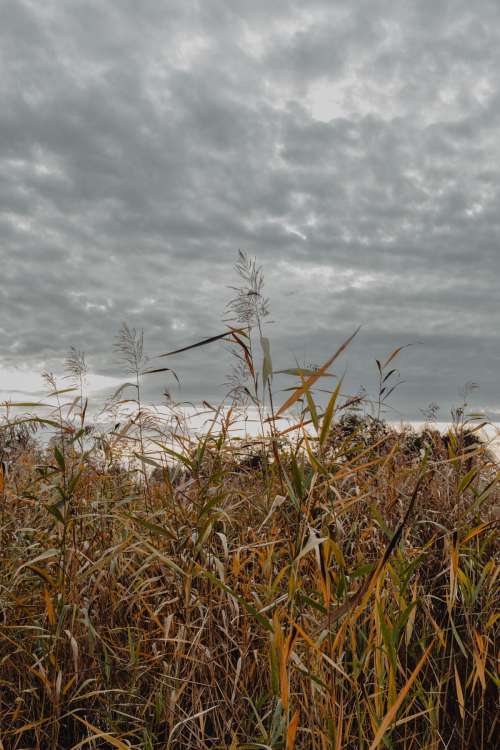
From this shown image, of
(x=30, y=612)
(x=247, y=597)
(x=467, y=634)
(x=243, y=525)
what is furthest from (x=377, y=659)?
(x=30, y=612)

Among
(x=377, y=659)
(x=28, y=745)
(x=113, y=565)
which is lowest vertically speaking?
(x=28, y=745)

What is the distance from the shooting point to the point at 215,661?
2.49 m

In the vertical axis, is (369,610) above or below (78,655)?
above

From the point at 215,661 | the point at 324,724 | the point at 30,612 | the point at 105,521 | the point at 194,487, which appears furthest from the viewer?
the point at 194,487

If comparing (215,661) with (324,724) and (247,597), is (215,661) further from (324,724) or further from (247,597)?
(324,724)

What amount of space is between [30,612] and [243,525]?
1122 mm

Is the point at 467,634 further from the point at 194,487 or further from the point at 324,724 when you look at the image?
the point at 194,487

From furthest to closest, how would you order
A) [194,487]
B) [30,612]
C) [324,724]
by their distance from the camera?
1. [194,487]
2. [30,612]
3. [324,724]

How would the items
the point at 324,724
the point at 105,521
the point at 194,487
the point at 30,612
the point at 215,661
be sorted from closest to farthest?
1. the point at 324,724
2. the point at 215,661
3. the point at 30,612
4. the point at 105,521
5. the point at 194,487

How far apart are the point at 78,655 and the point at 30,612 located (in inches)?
12.3

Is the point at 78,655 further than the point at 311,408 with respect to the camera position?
Yes

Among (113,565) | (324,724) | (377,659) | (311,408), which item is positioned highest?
(311,408)

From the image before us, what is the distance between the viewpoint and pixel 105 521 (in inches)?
127

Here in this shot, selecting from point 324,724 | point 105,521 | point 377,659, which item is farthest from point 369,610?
point 105,521
